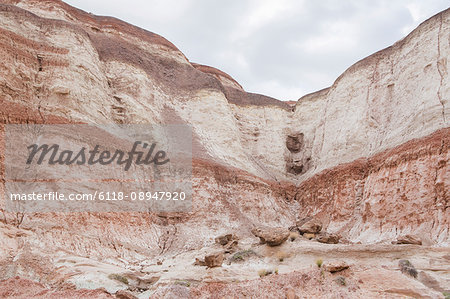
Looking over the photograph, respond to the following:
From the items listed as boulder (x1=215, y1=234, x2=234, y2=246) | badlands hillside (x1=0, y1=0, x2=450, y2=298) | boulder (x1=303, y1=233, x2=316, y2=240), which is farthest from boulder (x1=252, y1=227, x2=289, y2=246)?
boulder (x1=215, y1=234, x2=234, y2=246)

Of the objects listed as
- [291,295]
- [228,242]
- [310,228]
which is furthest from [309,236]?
[291,295]

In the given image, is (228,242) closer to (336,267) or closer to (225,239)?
(225,239)

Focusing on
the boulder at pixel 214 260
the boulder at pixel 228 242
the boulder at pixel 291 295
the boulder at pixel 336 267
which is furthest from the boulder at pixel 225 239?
the boulder at pixel 291 295

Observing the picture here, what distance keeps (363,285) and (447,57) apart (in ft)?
59.9

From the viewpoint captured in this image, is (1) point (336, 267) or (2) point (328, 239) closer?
(1) point (336, 267)

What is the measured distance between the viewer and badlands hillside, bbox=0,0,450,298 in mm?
12641

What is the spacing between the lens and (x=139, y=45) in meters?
36.9

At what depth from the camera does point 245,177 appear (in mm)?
28141

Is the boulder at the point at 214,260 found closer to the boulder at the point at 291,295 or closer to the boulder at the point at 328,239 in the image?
the boulder at the point at 291,295

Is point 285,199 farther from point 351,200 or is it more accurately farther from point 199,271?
point 199,271

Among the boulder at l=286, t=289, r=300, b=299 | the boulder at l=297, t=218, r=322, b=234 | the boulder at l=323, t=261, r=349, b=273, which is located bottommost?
the boulder at l=286, t=289, r=300, b=299

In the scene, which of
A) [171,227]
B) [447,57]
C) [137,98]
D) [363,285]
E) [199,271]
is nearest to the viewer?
[363,285]

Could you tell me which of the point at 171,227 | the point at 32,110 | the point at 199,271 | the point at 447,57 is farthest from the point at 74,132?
the point at 447,57

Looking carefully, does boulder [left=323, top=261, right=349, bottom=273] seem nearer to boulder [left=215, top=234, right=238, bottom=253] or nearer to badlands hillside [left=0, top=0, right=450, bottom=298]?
badlands hillside [left=0, top=0, right=450, bottom=298]
